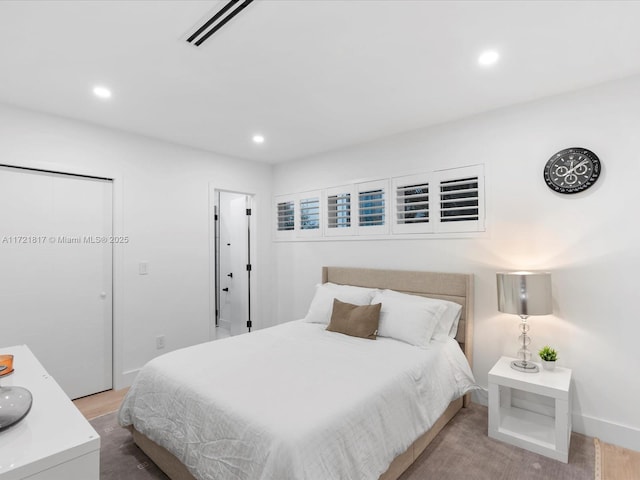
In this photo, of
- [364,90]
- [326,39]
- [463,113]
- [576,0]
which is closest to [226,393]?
[326,39]

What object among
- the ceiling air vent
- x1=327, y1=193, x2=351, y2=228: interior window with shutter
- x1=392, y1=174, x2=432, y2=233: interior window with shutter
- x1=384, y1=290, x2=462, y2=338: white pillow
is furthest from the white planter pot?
the ceiling air vent

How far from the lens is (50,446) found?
3.13 ft

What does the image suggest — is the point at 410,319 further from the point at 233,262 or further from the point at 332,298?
the point at 233,262

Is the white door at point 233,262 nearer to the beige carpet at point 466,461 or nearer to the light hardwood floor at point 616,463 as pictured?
the light hardwood floor at point 616,463

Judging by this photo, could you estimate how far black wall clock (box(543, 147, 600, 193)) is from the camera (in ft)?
7.98

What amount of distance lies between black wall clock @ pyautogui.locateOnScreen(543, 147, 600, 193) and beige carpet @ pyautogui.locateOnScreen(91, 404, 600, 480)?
6.07ft

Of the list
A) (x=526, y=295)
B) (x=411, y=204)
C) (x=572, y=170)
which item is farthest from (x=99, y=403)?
(x=572, y=170)

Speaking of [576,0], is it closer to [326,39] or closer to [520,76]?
[520,76]

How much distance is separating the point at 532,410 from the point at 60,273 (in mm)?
4205

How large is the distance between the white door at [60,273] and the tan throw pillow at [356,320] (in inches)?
88.8

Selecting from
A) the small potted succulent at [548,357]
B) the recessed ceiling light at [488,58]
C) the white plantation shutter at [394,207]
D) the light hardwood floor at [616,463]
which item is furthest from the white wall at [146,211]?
the small potted succulent at [548,357]

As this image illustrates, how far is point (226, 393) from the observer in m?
1.80

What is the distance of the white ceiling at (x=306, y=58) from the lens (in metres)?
1.71

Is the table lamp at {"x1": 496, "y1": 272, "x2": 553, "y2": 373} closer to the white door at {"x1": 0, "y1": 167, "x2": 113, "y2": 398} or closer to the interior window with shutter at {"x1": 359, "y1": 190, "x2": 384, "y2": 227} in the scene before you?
the interior window with shutter at {"x1": 359, "y1": 190, "x2": 384, "y2": 227}
